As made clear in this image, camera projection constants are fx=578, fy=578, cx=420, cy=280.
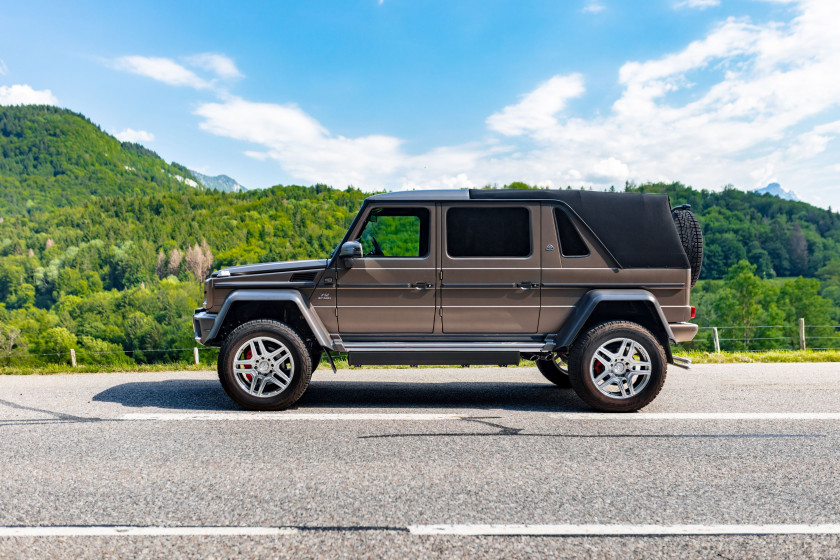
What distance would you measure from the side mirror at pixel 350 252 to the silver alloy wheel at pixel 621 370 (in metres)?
2.42

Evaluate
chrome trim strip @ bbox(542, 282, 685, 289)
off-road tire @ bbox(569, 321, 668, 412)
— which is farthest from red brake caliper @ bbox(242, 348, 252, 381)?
off-road tire @ bbox(569, 321, 668, 412)

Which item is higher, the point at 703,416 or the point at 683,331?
the point at 683,331

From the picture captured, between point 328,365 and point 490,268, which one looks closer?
point 490,268

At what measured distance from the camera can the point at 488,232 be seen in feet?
18.5

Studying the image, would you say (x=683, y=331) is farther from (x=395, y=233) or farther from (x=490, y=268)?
(x=395, y=233)

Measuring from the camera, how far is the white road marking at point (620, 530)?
2.71m

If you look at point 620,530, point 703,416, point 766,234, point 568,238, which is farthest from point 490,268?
point 766,234

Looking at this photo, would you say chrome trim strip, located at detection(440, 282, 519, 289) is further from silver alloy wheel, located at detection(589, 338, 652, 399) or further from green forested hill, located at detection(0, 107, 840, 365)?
green forested hill, located at detection(0, 107, 840, 365)

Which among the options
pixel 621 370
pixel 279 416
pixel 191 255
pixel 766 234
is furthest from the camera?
pixel 191 255

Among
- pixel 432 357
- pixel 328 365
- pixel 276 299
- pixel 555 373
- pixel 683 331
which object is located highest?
pixel 276 299

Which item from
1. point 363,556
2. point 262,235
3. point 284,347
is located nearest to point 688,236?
point 284,347

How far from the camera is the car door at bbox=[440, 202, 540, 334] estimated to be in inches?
220

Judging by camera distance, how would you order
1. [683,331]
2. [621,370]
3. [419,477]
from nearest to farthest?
[419,477]
[621,370]
[683,331]

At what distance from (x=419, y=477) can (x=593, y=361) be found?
2.53 meters
